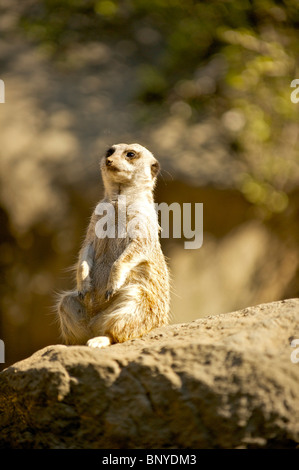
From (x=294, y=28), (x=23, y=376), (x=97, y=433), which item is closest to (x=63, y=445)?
(x=97, y=433)

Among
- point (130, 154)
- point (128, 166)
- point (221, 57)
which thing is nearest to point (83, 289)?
point (128, 166)

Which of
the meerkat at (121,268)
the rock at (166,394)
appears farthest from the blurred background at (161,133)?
the rock at (166,394)

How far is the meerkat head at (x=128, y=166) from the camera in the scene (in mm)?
4218

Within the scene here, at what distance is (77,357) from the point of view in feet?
10.0

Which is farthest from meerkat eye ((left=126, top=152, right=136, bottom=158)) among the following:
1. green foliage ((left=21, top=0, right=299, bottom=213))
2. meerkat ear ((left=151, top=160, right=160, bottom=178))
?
green foliage ((left=21, top=0, right=299, bottom=213))

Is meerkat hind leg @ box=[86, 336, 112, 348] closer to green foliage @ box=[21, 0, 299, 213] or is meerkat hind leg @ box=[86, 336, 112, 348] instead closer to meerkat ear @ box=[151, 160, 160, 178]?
meerkat ear @ box=[151, 160, 160, 178]

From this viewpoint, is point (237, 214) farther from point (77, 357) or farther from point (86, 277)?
point (77, 357)

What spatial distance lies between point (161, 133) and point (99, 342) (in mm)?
3875

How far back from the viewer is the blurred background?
22.0 feet

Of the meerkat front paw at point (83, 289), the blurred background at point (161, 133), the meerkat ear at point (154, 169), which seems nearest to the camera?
the meerkat front paw at point (83, 289)

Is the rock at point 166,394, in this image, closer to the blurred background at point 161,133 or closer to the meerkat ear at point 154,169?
the meerkat ear at point 154,169

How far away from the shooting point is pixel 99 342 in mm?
3662

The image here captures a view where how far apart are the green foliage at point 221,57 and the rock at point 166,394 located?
163 inches

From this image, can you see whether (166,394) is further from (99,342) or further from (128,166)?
(128,166)
